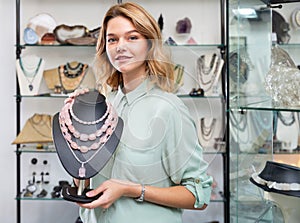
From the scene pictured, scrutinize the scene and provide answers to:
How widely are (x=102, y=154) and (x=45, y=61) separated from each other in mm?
2115

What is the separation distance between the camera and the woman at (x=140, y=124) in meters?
0.85

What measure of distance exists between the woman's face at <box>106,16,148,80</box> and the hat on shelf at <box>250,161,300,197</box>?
0.38 metres

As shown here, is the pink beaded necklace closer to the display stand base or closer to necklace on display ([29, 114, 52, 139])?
the display stand base

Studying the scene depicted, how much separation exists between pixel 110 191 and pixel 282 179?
0.37m

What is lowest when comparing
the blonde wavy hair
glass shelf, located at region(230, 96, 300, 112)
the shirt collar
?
glass shelf, located at region(230, 96, 300, 112)

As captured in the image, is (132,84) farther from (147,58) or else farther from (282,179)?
(282,179)

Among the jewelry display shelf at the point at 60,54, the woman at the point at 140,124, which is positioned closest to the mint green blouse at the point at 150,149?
Answer: the woman at the point at 140,124

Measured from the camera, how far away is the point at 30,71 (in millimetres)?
2689

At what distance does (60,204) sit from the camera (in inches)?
115

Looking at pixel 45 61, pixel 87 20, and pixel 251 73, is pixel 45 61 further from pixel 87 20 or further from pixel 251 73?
pixel 251 73

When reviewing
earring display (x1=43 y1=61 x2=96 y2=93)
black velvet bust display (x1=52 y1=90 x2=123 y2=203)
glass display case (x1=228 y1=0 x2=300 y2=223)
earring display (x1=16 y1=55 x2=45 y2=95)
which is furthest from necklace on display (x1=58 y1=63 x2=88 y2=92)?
black velvet bust display (x1=52 y1=90 x2=123 y2=203)

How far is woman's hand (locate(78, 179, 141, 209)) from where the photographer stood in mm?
904

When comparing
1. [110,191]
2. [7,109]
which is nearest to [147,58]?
[110,191]

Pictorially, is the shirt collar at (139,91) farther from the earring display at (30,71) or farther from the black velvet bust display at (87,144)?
the earring display at (30,71)
